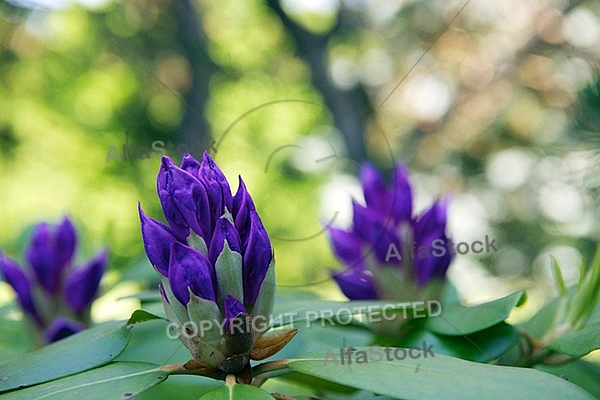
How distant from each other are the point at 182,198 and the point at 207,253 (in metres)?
0.06

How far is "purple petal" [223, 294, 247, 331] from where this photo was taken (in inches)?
22.7

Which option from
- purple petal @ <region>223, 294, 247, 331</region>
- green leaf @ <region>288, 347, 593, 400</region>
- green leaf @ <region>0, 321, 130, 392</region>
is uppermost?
purple petal @ <region>223, 294, 247, 331</region>

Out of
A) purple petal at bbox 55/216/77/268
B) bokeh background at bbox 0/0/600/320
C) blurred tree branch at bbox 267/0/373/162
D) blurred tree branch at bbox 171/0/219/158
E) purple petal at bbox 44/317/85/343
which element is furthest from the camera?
blurred tree branch at bbox 171/0/219/158

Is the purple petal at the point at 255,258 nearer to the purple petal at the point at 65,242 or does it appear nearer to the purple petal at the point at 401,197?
the purple petal at the point at 401,197

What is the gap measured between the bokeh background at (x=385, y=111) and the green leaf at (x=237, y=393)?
11.5 inches

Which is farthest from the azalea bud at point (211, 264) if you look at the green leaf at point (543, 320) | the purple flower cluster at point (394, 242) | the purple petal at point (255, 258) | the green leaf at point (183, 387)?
the green leaf at point (543, 320)

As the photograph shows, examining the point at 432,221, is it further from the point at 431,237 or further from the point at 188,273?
the point at 188,273

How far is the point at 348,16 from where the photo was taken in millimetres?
3570

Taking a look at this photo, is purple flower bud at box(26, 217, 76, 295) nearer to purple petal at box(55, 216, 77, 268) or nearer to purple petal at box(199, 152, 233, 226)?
purple petal at box(55, 216, 77, 268)

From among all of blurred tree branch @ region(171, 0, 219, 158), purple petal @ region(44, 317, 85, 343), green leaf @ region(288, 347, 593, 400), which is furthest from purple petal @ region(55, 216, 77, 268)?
blurred tree branch @ region(171, 0, 219, 158)

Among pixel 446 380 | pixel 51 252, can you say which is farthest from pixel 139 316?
pixel 51 252

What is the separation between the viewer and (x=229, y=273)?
59cm

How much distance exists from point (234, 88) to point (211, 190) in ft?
11.1

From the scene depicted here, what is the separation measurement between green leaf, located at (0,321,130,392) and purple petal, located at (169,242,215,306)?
0.32 feet
